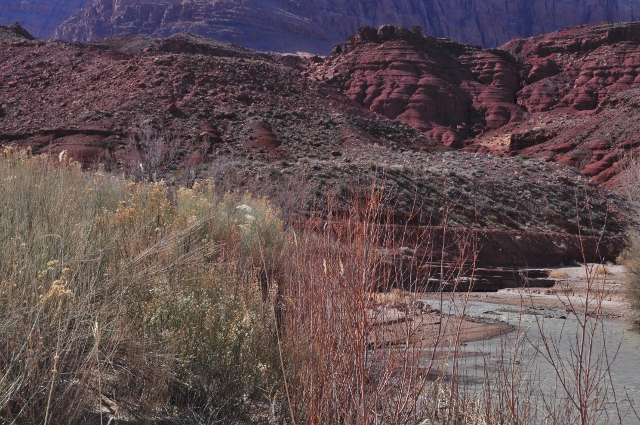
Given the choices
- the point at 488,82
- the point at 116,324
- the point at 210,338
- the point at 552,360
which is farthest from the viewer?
the point at 488,82

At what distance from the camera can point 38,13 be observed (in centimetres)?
15825

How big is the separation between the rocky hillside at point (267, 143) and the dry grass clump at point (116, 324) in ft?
38.4

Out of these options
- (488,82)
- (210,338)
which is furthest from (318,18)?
(210,338)

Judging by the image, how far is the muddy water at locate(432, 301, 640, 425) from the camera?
12.6ft

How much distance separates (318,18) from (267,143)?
113 meters

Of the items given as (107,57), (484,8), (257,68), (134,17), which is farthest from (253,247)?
(484,8)

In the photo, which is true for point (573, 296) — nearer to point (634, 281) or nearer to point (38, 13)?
point (634, 281)

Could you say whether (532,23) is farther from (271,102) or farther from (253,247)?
(253,247)

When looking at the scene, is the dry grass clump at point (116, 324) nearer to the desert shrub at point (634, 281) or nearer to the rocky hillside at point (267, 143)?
the desert shrub at point (634, 281)

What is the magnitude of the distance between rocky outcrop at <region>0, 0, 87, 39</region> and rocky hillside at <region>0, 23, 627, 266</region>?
114m

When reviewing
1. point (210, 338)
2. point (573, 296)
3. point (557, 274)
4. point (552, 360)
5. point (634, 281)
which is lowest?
point (557, 274)

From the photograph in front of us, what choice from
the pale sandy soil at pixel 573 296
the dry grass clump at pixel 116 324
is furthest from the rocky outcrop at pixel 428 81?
the dry grass clump at pixel 116 324

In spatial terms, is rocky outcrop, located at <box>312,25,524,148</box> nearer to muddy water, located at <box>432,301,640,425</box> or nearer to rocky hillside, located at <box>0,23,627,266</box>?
rocky hillside, located at <box>0,23,627,266</box>

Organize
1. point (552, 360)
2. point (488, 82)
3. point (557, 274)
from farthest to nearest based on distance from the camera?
point (488, 82), point (557, 274), point (552, 360)
